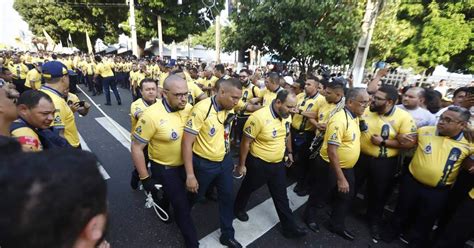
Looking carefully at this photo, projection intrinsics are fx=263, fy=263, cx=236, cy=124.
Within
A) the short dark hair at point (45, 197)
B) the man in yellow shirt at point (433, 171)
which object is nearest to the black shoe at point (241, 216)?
the man in yellow shirt at point (433, 171)

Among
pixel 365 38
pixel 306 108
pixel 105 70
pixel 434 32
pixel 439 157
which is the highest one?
pixel 434 32

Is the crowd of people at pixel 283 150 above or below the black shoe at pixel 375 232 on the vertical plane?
above

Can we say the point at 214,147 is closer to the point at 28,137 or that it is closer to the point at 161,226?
the point at 161,226

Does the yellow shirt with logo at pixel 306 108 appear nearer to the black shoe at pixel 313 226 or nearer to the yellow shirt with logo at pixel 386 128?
the yellow shirt with logo at pixel 386 128

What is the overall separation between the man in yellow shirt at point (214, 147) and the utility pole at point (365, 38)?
355 inches

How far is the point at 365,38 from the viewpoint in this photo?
10.1 m

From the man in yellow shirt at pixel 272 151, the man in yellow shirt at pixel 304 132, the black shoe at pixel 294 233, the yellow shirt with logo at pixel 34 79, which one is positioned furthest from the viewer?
the yellow shirt with logo at pixel 34 79

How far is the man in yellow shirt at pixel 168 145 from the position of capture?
284cm

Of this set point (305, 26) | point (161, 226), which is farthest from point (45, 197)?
point (305, 26)

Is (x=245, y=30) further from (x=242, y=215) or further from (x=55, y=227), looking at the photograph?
(x=55, y=227)

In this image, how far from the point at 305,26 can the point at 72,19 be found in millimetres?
23954

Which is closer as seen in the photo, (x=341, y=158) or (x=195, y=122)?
(x=195, y=122)

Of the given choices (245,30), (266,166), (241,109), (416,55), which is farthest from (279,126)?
(416,55)

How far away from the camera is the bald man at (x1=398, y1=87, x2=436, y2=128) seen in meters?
4.07
